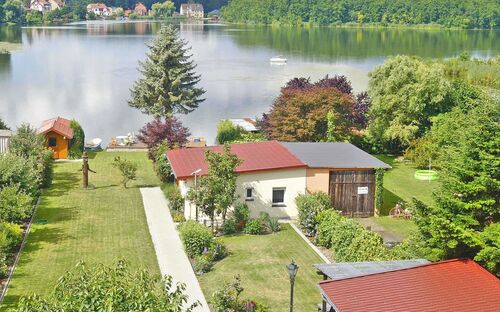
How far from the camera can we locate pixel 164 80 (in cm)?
5275

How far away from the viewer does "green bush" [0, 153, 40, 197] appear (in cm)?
2824

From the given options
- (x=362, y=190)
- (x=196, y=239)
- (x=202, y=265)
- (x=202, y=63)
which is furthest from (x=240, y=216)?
(x=202, y=63)

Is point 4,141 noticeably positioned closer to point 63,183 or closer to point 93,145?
point 63,183

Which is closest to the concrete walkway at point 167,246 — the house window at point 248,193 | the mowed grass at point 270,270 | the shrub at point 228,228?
the mowed grass at point 270,270

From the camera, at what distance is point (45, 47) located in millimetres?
127125

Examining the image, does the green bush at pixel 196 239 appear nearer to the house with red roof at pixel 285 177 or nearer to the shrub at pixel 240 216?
the shrub at pixel 240 216

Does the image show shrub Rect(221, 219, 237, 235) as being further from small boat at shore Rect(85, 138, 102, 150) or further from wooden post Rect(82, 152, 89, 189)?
small boat at shore Rect(85, 138, 102, 150)

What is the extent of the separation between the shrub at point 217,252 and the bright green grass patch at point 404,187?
1044cm

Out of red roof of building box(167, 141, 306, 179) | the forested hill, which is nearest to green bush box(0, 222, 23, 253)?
red roof of building box(167, 141, 306, 179)

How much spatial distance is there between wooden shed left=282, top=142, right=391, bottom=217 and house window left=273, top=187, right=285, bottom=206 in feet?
4.02

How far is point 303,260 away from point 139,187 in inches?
557

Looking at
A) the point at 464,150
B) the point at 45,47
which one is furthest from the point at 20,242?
the point at 45,47

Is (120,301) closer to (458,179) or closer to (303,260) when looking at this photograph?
(458,179)

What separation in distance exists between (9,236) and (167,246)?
19.4 feet
